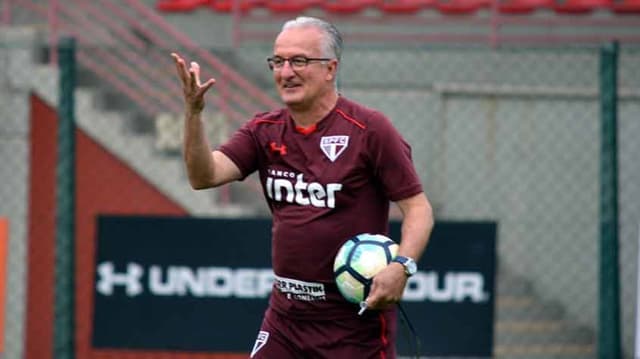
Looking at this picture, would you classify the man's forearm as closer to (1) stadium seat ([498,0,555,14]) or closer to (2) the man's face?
(2) the man's face

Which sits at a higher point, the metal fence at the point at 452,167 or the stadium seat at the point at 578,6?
the stadium seat at the point at 578,6

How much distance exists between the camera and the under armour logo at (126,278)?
7.29 meters

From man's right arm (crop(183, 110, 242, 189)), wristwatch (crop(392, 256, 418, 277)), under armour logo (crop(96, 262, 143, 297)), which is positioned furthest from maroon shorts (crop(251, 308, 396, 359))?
under armour logo (crop(96, 262, 143, 297))

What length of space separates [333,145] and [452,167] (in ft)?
19.7

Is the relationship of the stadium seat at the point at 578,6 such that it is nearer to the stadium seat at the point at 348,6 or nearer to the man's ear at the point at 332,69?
the stadium seat at the point at 348,6

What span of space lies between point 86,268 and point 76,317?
1.53 feet

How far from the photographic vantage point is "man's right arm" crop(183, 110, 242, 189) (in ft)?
15.7

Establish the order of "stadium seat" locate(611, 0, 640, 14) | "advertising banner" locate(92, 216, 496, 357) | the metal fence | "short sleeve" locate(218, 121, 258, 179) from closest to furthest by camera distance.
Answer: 1. "short sleeve" locate(218, 121, 258, 179)
2. "advertising banner" locate(92, 216, 496, 357)
3. the metal fence
4. "stadium seat" locate(611, 0, 640, 14)

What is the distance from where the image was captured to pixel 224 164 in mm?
5098

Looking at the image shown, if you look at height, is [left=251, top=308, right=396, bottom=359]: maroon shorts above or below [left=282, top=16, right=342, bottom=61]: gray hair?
below

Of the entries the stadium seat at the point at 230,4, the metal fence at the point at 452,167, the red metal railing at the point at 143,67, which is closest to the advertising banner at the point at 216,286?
the metal fence at the point at 452,167

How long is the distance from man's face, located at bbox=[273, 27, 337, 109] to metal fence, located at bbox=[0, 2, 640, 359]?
272 cm

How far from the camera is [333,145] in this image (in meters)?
4.90

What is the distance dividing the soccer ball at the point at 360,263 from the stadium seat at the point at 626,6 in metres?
8.50
